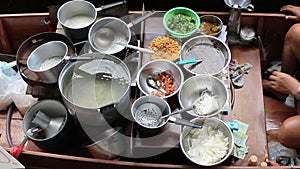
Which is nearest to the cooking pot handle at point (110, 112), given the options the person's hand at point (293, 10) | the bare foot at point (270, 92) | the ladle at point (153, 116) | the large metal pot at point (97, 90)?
the large metal pot at point (97, 90)

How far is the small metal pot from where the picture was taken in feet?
6.82

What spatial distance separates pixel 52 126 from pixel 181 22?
921 mm

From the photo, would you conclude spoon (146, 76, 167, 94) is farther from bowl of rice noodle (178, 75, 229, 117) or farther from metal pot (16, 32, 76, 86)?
metal pot (16, 32, 76, 86)

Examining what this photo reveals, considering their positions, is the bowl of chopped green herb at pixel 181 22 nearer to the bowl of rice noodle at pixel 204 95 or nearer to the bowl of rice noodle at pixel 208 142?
the bowl of rice noodle at pixel 204 95

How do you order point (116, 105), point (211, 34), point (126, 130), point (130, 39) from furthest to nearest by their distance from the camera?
point (211, 34)
point (130, 39)
point (126, 130)
point (116, 105)

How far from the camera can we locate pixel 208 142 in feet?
6.89

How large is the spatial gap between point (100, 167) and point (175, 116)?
0.45 metres

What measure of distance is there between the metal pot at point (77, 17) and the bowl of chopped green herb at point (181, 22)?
28 centimetres

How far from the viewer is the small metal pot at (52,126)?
2078 millimetres

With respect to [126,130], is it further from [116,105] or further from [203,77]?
[203,77]

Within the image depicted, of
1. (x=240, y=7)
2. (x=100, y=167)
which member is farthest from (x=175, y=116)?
(x=240, y=7)

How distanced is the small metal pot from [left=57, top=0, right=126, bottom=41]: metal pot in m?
0.39

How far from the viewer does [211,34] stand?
2.44 metres

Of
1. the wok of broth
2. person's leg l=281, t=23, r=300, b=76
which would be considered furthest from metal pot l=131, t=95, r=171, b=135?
person's leg l=281, t=23, r=300, b=76
